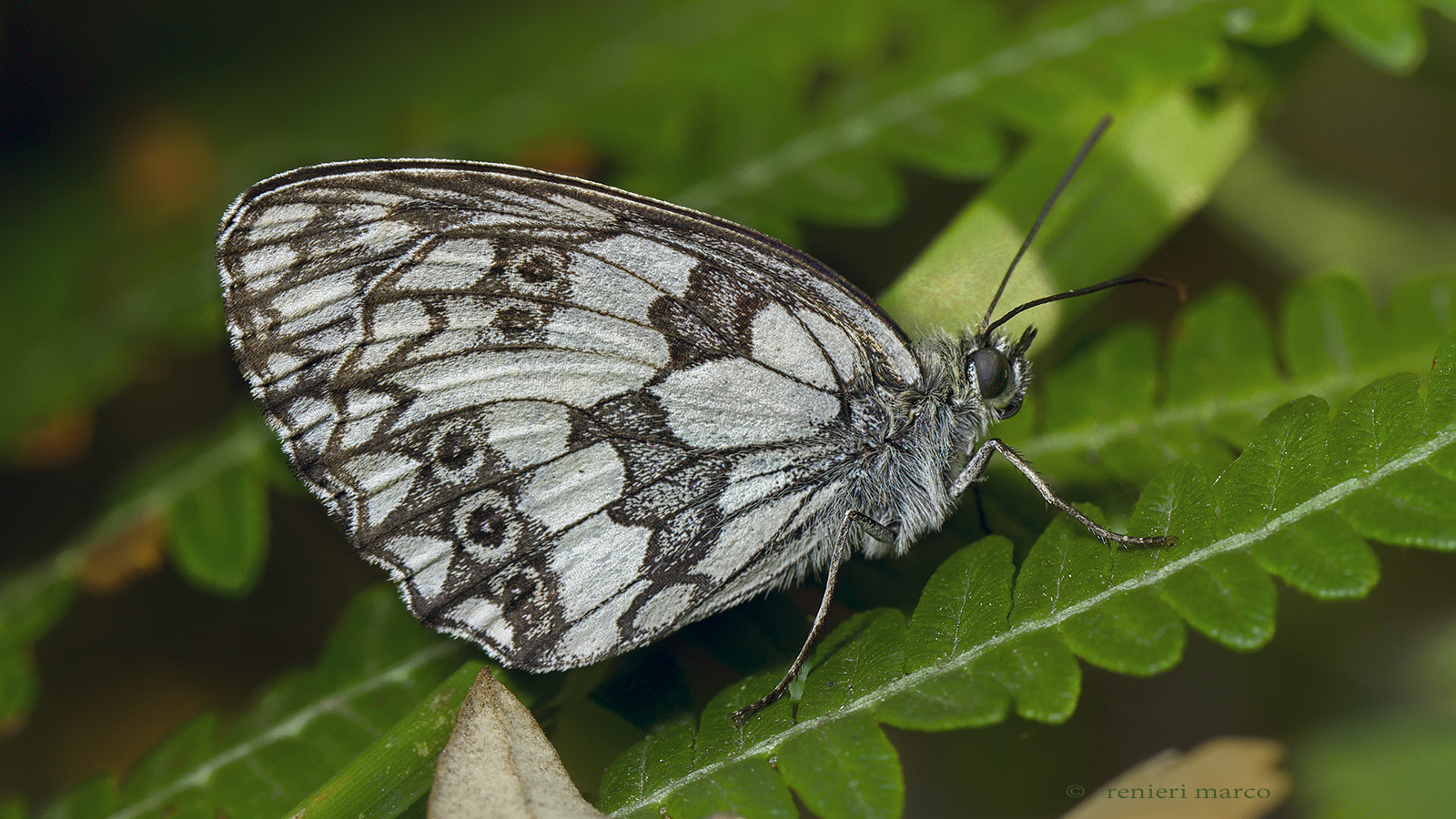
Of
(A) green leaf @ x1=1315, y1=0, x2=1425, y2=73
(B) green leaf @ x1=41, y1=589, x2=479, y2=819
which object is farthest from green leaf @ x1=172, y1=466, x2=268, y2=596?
(A) green leaf @ x1=1315, y1=0, x2=1425, y2=73

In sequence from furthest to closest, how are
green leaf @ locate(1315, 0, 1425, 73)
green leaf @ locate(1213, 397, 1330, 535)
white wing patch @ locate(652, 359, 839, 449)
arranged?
green leaf @ locate(1315, 0, 1425, 73) → white wing patch @ locate(652, 359, 839, 449) → green leaf @ locate(1213, 397, 1330, 535)

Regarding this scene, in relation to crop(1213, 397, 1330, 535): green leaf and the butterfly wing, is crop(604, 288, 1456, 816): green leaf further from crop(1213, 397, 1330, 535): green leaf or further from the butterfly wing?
the butterfly wing

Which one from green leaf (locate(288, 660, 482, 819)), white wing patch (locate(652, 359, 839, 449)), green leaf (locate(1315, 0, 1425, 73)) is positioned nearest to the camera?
green leaf (locate(288, 660, 482, 819))

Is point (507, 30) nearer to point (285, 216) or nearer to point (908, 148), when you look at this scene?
point (908, 148)

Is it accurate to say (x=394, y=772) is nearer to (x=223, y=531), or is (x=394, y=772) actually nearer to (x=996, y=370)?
(x=223, y=531)

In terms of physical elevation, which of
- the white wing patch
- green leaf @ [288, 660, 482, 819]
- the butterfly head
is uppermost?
the white wing patch

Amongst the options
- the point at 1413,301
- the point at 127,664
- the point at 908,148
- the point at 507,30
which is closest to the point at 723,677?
the point at 908,148

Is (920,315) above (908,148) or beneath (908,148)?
beneath
